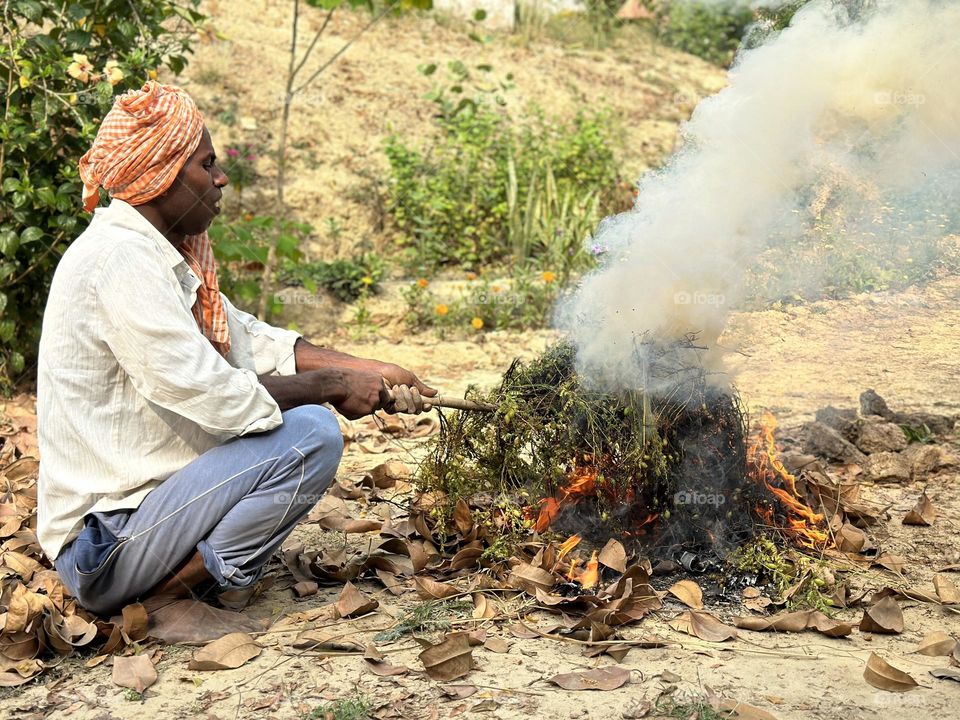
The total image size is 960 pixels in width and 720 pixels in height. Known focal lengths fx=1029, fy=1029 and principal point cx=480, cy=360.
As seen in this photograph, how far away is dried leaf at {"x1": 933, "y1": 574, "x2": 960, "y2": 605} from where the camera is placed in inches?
130

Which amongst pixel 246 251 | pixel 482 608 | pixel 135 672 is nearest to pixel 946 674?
pixel 482 608

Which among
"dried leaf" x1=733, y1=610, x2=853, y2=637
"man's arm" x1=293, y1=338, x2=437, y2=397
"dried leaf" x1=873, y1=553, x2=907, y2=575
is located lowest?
"dried leaf" x1=733, y1=610, x2=853, y2=637

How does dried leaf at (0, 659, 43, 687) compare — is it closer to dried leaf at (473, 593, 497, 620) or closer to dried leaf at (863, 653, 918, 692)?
dried leaf at (473, 593, 497, 620)

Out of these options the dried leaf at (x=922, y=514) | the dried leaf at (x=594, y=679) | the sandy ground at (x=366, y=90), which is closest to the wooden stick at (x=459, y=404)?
the dried leaf at (x=594, y=679)

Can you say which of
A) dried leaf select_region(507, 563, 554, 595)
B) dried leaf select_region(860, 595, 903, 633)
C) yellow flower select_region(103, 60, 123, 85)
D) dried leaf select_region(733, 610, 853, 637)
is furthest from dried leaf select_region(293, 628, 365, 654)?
yellow flower select_region(103, 60, 123, 85)

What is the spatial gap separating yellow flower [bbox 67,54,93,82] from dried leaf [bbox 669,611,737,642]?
3845 mm

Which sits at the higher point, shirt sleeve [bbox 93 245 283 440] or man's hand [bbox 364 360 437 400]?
shirt sleeve [bbox 93 245 283 440]

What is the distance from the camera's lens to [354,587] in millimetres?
3365

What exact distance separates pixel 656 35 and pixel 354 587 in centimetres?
1107

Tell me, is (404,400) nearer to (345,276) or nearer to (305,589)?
(305,589)

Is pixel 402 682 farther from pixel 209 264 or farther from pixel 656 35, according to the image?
pixel 656 35

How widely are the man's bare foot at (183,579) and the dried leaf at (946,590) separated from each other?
2340 millimetres

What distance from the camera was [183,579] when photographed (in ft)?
10.4

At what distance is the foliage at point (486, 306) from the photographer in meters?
7.00
